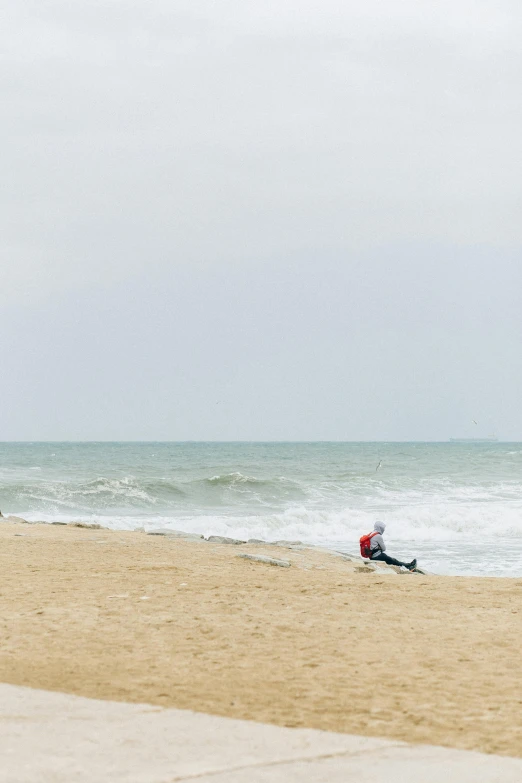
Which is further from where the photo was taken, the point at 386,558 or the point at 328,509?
the point at 328,509

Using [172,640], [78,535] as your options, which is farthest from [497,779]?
[78,535]

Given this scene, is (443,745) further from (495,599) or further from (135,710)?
(495,599)

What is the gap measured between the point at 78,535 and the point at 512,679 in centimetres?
1114

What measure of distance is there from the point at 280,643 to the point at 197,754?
286 cm

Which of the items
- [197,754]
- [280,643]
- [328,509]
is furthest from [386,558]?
[328,509]

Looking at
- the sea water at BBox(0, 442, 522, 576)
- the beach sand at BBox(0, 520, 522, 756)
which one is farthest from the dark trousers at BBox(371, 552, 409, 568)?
the beach sand at BBox(0, 520, 522, 756)

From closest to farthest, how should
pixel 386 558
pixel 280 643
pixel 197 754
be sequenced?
pixel 197 754, pixel 280 643, pixel 386 558

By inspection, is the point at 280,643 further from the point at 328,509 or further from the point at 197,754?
the point at 328,509

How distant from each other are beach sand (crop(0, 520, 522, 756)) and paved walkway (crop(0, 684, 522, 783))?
288 mm

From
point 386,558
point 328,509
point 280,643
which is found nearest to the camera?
point 280,643

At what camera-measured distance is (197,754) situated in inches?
157

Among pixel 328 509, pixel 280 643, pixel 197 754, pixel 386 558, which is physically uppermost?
pixel 197 754

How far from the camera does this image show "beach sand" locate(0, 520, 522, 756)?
16.4 ft

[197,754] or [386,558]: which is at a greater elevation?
[197,754]
